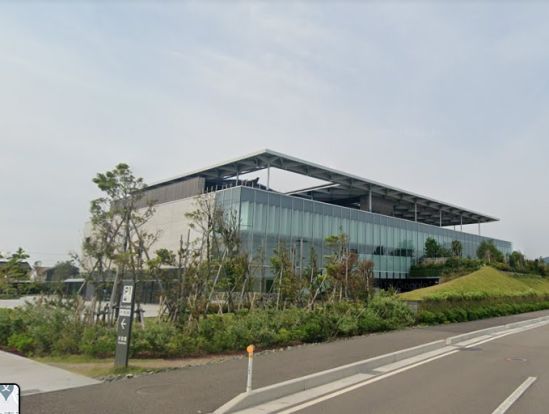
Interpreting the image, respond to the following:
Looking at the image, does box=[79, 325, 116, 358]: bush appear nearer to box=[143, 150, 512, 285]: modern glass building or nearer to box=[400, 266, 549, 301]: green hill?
box=[143, 150, 512, 285]: modern glass building

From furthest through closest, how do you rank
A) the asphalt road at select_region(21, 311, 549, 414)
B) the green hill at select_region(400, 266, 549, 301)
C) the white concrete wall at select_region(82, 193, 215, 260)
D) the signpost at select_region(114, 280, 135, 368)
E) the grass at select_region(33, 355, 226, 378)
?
the white concrete wall at select_region(82, 193, 215, 260) → the green hill at select_region(400, 266, 549, 301) → the signpost at select_region(114, 280, 135, 368) → the grass at select_region(33, 355, 226, 378) → the asphalt road at select_region(21, 311, 549, 414)

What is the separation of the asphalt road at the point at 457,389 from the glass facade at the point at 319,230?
45.7 ft

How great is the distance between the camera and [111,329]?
12562 millimetres

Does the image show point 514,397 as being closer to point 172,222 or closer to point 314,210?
point 314,210

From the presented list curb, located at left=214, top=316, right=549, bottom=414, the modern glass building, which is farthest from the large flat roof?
curb, located at left=214, top=316, right=549, bottom=414

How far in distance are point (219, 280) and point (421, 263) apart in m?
43.4

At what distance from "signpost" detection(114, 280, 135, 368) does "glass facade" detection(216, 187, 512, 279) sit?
14.1 metres

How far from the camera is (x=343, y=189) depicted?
53469mm

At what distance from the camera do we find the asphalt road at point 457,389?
7.27 metres

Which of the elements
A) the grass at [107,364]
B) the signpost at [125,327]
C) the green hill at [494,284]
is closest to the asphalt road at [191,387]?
the grass at [107,364]

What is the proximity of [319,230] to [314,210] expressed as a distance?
6.94ft

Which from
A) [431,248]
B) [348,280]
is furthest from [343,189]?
[348,280]

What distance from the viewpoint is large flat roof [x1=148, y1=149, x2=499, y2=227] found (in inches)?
1668

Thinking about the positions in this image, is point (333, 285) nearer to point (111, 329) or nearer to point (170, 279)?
point (170, 279)
